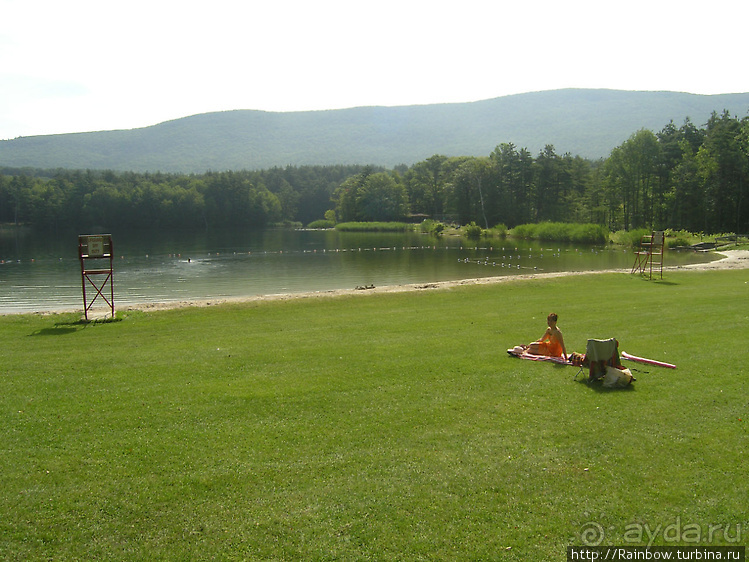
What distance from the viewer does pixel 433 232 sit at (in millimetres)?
102000

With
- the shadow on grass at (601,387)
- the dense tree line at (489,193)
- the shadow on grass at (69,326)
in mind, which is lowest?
the shadow on grass at (601,387)

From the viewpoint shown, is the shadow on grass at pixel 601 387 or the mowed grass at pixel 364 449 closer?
the mowed grass at pixel 364 449

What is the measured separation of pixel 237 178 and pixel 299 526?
511 feet

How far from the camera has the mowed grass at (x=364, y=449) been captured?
5.65 metres

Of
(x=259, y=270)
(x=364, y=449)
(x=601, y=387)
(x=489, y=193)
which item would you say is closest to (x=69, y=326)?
(x=364, y=449)

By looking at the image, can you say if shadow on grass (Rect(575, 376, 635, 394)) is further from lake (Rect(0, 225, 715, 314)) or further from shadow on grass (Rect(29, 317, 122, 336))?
lake (Rect(0, 225, 715, 314))

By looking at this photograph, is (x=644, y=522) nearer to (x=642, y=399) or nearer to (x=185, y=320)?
(x=642, y=399)

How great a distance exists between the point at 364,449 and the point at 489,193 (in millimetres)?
101241

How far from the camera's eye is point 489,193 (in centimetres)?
10388

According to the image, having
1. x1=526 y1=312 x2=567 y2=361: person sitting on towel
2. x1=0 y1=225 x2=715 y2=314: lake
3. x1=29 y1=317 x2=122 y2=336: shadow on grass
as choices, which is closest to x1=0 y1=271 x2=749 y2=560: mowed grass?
x1=526 y1=312 x2=567 y2=361: person sitting on towel

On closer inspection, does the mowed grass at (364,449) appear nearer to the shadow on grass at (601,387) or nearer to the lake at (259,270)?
the shadow on grass at (601,387)

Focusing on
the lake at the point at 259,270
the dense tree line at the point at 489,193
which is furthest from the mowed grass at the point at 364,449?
the dense tree line at the point at 489,193

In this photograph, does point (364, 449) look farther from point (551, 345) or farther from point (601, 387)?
point (551, 345)

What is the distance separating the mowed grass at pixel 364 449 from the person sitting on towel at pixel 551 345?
0.78 metres
